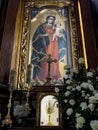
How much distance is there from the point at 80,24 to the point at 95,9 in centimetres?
29

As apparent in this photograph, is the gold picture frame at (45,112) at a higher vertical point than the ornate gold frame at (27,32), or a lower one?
lower

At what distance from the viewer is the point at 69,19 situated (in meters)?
2.83

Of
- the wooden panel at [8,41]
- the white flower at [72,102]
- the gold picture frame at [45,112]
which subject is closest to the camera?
the white flower at [72,102]

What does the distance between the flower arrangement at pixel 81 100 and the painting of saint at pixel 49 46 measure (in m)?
0.75

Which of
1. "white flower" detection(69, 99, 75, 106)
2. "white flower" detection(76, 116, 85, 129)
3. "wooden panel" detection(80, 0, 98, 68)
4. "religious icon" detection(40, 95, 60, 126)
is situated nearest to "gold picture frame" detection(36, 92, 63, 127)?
"religious icon" detection(40, 95, 60, 126)

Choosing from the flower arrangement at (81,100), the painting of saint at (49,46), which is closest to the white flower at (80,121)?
the flower arrangement at (81,100)

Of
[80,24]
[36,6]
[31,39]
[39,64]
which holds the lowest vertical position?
[39,64]

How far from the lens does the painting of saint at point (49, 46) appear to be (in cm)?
241

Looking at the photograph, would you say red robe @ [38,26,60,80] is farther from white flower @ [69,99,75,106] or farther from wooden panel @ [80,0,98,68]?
white flower @ [69,99,75,106]

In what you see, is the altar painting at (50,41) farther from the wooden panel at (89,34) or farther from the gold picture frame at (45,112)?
the gold picture frame at (45,112)

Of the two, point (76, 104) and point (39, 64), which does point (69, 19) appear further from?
point (76, 104)

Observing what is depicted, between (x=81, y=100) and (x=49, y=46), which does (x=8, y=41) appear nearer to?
(x=49, y=46)

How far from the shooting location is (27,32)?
8.87 feet

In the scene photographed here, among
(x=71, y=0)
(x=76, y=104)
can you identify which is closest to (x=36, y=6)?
(x=71, y=0)
